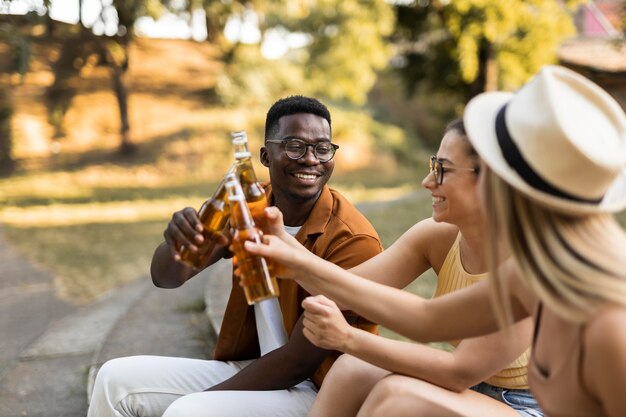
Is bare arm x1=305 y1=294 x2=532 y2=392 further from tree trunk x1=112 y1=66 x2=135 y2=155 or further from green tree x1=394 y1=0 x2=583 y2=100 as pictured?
tree trunk x1=112 y1=66 x2=135 y2=155

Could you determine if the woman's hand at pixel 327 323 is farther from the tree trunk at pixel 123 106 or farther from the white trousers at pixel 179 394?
the tree trunk at pixel 123 106

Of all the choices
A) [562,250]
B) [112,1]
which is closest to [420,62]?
[112,1]

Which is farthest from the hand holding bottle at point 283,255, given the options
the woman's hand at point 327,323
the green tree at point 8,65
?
the green tree at point 8,65

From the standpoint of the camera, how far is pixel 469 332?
2119 millimetres

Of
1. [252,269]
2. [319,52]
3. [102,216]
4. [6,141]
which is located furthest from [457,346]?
[319,52]

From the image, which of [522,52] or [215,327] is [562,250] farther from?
[522,52]

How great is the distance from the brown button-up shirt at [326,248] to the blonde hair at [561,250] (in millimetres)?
1039

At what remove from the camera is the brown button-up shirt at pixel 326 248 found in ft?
9.04

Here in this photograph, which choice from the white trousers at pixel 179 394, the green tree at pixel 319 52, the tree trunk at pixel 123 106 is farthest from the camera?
the tree trunk at pixel 123 106

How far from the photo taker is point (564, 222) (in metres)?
1.65

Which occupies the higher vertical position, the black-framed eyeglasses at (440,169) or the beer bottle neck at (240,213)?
the black-framed eyeglasses at (440,169)

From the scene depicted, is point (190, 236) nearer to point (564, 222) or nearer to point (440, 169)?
point (440, 169)

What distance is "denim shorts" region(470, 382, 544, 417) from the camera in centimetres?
235

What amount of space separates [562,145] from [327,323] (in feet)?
2.81
